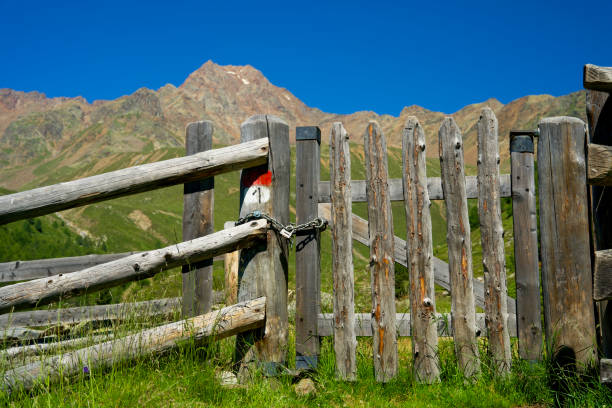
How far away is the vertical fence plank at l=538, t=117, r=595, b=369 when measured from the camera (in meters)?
3.09

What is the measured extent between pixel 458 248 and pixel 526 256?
0.51 metres

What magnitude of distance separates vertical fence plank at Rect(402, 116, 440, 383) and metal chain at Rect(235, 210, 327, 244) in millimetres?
701

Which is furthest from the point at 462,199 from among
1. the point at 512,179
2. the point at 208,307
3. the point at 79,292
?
the point at 79,292

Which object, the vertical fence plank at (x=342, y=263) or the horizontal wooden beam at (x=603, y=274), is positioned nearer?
the horizontal wooden beam at (x=603, y=274)

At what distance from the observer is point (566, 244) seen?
3123 millimetres

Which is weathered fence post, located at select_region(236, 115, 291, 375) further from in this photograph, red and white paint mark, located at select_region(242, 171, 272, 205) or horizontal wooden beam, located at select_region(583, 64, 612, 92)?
horizontal wooden beam, located at select_region(583, 64, 612, 92)

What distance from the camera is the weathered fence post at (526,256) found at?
3406 millimetres

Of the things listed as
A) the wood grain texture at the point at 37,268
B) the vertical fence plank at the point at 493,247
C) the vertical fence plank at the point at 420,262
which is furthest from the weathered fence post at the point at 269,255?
the wood grain texture at the point at 37,268

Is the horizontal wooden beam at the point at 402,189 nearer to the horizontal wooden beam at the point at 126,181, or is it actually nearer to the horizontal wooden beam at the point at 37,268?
the horizontal wooden beam at the point at 126,181

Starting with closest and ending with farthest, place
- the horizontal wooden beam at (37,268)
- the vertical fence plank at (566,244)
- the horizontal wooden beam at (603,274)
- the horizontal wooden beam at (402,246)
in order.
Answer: the horizontal wooden beam at (603,274) → the vertical fence plank at (566,244) → the horizontal wooden beam at (402,246) → the horizontal wooden beam at (37,268)

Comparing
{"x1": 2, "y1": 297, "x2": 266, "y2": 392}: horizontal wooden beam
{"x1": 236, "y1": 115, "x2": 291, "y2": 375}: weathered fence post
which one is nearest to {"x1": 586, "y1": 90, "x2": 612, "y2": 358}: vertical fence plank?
{"x1": 236, "y1": 115, "x2": 291, "y2": 375}: weathered fence post

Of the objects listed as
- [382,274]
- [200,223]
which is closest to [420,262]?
[382,274]

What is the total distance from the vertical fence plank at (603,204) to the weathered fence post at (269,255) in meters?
2.26

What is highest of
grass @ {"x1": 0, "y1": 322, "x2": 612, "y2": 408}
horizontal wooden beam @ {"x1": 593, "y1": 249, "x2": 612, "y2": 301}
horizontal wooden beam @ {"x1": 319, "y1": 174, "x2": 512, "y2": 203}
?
horizontal wooden beam @ {"x1": 319, "y1": 174, "x2": 512, "y2": 203}
